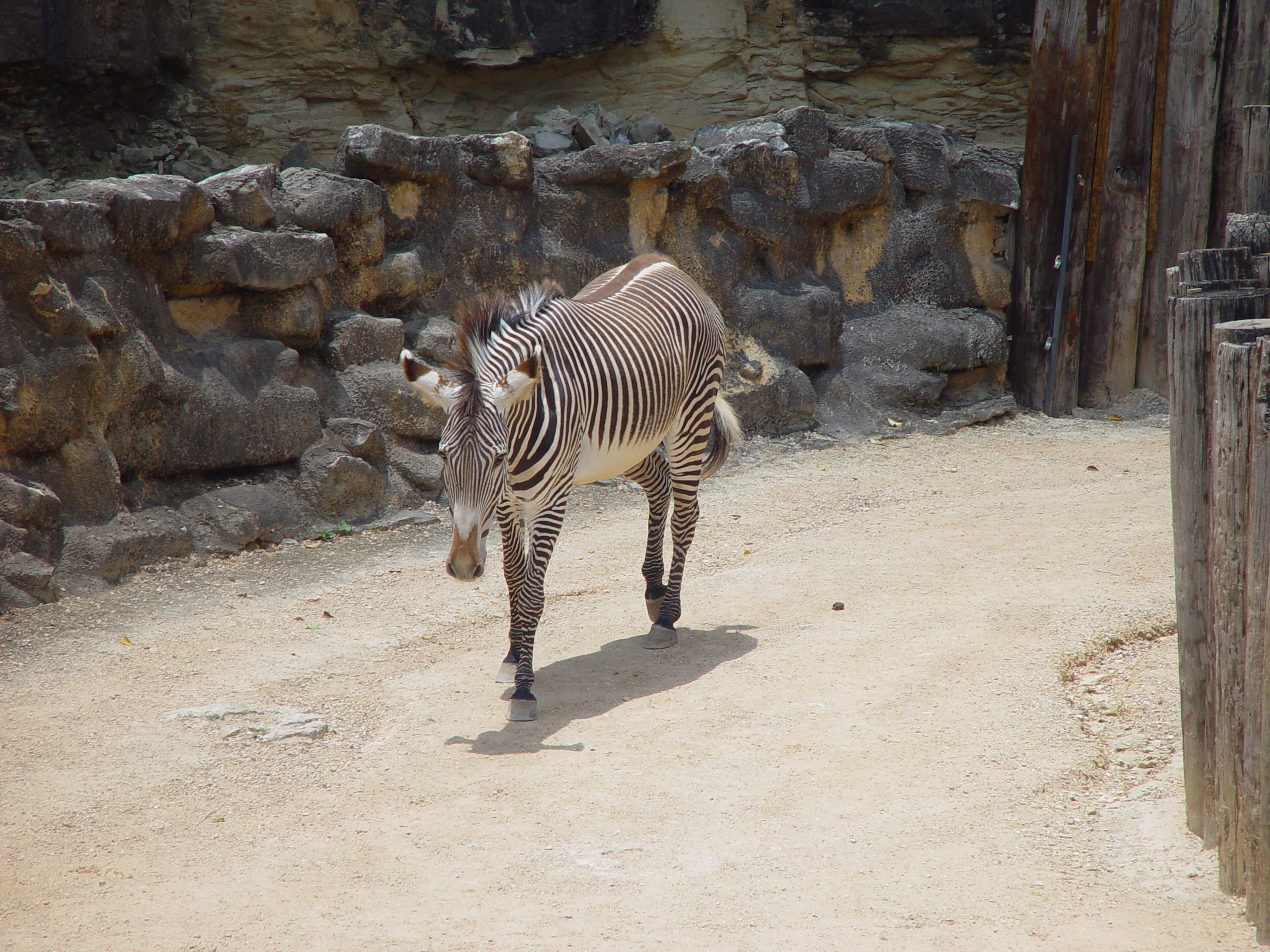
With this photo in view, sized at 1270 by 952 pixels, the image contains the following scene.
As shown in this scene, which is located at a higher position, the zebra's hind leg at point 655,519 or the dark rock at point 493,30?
the dark rock at point 493,30

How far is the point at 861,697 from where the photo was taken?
4.45 metres

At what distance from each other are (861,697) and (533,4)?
8650 mm

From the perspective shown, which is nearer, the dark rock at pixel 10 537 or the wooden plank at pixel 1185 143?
the dark rock at pixel 10 537

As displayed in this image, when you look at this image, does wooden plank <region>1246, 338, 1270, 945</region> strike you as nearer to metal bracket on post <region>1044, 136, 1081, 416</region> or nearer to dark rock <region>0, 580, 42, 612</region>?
dark rock <region>0, 580, 42, 612</region>

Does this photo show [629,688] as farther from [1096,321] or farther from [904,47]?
[904,47]

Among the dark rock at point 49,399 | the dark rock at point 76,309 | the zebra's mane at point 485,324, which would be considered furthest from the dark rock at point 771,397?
the dark rock at point 49,399

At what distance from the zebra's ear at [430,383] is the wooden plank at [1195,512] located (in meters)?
2.49

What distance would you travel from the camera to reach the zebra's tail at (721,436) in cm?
621

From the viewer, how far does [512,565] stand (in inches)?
186

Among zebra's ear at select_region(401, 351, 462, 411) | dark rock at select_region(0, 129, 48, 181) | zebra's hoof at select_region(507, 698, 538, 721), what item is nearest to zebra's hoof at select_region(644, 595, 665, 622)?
zebra's hoof at select_region(507, 698, 538, 721)

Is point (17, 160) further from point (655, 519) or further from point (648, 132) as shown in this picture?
point (655, 519)

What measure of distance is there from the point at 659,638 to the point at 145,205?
4.05 m

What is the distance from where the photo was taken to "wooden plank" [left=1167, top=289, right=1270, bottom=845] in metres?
3.04

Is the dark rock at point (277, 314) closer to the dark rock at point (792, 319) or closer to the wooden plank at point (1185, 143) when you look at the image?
the dark rock at point (792, 319)
